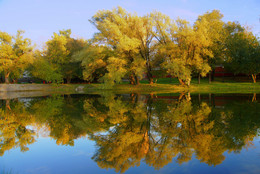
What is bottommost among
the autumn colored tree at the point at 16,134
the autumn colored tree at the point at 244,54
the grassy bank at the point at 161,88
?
the autumn colored tree at the point at 16,134

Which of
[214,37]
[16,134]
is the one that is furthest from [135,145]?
[214,37]

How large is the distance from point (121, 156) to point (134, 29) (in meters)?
31.8

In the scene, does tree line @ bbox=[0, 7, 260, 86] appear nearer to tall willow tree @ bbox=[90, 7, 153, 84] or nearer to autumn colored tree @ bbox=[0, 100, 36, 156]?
tall willow tree @ bbox=[90, 7, 153, 84]

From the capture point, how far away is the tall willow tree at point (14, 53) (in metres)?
46.8

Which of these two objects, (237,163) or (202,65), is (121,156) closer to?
(237,163)

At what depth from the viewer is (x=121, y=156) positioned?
6.33m

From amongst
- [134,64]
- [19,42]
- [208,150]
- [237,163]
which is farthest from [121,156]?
[19,42]

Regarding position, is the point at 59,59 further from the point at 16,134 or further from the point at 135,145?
the point at 135,145

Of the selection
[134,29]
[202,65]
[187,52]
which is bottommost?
[202,65]

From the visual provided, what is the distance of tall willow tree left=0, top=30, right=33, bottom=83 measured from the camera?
4676 cm

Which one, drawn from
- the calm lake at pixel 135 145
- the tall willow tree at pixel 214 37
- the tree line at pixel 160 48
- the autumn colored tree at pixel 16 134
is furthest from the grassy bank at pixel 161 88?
the autumn colored tree at pixel 16 134

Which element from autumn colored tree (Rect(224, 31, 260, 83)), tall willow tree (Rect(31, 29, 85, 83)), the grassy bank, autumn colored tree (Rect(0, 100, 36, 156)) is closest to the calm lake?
autumn colored tree (Rect(0, 100, 36, 156))

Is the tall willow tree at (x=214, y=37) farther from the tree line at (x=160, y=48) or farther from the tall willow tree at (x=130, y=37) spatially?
the tall willow tree at (x=130, y=37)

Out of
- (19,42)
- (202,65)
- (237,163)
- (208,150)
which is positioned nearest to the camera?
(237,163)
